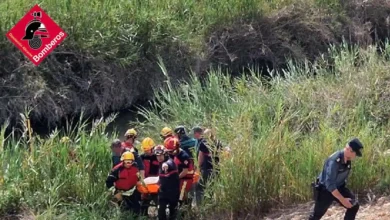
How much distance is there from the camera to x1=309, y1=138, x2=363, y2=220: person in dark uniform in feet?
26.9

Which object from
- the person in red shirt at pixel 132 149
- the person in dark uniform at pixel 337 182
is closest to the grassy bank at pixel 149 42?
the person in red shirt at pixel 132 149

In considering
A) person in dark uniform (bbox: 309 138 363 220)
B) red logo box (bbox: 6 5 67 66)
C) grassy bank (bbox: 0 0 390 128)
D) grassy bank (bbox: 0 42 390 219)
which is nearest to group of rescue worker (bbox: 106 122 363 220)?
person in dark uniform (bbox: 309 138 363 220)

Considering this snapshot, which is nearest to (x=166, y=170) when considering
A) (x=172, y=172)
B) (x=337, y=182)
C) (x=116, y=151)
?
(x=172, y=172)

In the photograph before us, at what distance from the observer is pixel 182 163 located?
9.66 meters

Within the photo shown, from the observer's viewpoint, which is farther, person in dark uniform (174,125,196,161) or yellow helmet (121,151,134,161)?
person in dark uniform (174,125,196,161)

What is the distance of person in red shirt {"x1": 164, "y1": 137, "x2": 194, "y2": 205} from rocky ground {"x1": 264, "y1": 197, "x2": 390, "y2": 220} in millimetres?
1032

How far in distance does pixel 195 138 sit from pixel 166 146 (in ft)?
2.76

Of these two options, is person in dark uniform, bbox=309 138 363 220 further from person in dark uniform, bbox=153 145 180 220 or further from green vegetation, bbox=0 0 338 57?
green vegetation, bbox=0 0 338 57

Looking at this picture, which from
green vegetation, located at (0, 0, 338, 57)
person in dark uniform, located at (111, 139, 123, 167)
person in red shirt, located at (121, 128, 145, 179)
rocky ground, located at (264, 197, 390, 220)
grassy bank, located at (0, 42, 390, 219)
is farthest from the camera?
green vegetation, located at (0, 0, 338, 57)

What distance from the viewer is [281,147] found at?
32.4 ft

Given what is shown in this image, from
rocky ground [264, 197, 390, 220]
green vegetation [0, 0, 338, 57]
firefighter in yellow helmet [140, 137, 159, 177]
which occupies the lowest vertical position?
rocky ground [264, 197, 390, 220]

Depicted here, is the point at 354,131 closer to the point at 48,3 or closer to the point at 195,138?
the point at 195,138

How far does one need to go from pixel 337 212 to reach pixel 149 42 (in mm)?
7483

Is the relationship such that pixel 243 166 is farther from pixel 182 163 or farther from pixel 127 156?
pixel 127 156
